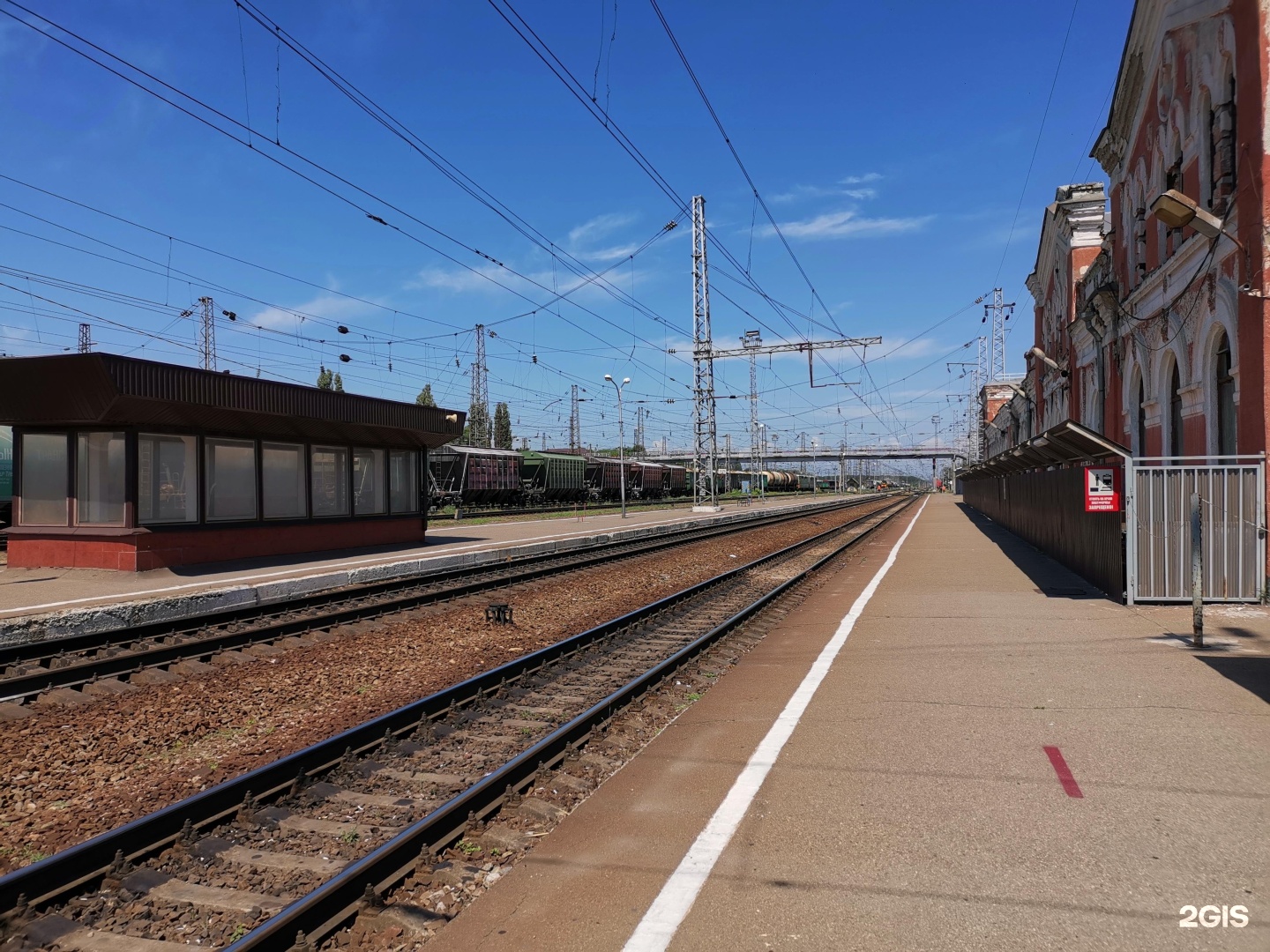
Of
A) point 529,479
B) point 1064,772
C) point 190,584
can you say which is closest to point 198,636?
point 190,584

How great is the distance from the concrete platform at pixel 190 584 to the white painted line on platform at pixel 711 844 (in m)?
9.02

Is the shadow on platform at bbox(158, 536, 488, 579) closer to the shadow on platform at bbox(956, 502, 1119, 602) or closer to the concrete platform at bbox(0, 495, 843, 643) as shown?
the concrete platform at bbox(0, 495, 843, 643)

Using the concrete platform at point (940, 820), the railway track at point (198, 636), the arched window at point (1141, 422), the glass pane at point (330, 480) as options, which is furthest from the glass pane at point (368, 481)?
the arched window at point (1141, 422)

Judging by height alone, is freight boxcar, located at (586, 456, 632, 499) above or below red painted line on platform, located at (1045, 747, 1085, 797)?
above

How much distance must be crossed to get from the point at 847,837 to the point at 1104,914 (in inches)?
47.1

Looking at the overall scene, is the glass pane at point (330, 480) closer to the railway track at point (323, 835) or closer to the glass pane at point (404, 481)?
the glass pane at point (404, 481)

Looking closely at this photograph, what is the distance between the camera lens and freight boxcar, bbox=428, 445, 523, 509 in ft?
127

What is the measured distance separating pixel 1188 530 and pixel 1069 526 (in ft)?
16.2

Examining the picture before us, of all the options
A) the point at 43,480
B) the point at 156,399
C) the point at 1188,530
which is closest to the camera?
the point at 1188,530

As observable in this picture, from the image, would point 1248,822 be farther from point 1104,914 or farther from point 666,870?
point 666,870

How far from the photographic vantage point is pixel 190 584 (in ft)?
43.6

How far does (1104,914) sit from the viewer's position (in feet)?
11.0

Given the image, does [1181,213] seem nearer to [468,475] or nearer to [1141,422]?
[1141,422]
